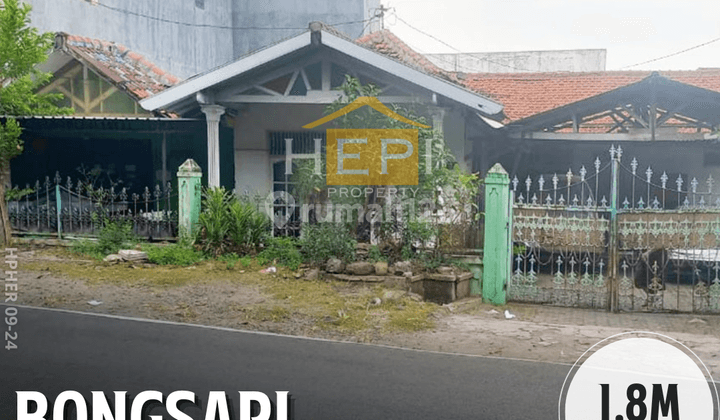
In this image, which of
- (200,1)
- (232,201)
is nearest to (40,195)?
(232,201)

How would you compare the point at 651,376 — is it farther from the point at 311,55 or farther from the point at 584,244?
the point at 311,55

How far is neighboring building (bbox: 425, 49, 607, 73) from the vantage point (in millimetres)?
24250

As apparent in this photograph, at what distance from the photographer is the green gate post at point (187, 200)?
1138cm

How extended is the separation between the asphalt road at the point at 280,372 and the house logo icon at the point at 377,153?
12.4 feet

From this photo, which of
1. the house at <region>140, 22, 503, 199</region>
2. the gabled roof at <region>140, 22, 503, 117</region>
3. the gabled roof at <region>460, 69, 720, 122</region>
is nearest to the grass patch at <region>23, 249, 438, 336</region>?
the house at <region>140, 22, 503, 199</region>

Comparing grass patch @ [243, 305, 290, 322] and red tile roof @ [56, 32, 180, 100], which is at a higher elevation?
red tile roof @ [56, 32, 180, 100]

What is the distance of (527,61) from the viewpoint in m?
24.7

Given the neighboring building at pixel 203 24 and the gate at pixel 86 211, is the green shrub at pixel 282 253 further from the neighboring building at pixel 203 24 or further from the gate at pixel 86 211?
the neighboring building at pixel 203 24

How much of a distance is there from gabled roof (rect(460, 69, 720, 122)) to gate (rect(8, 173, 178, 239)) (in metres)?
7.63

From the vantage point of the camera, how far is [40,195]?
12961mm

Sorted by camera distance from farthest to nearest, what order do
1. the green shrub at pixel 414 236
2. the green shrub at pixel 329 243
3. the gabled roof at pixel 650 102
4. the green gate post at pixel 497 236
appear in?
the gabled roof at pixel 650 102
the green shrub at pixel 329 243
the green shrub at pixel 414 236
the green gate post at pixel 497 236

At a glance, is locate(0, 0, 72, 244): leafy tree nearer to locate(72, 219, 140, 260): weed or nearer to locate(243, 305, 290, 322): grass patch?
locate(72, 219, 140, 260): weed

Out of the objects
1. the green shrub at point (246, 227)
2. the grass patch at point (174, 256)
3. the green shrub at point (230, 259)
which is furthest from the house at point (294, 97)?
the green shrub at point (230, 259)

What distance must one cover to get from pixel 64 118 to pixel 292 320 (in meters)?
8.42
